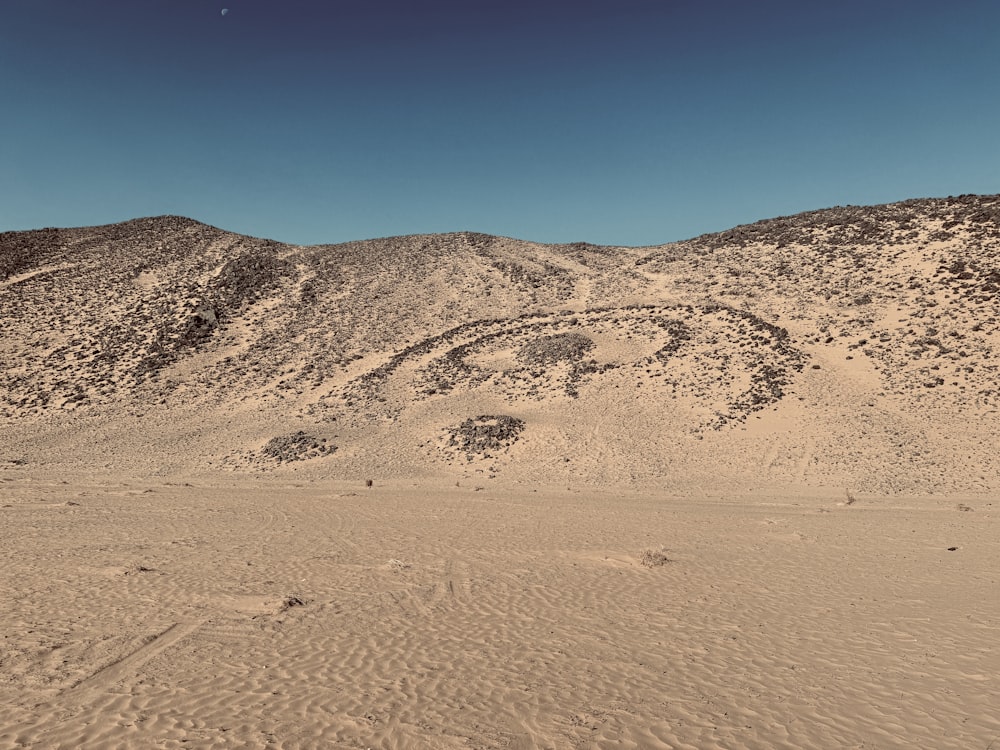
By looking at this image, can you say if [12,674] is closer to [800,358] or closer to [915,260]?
[800,358]

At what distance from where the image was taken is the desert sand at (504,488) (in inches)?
332

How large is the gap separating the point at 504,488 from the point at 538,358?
15.9m

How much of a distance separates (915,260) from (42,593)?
54257mm

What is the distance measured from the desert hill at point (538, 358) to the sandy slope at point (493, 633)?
38.7 ft

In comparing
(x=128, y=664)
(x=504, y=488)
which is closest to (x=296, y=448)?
(x=504, y=488)

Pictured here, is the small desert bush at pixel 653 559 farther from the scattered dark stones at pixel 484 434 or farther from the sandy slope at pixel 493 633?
the scattered dark stones at pixel 484 434

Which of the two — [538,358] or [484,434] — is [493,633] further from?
[538,358]

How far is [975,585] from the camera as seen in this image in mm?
13859

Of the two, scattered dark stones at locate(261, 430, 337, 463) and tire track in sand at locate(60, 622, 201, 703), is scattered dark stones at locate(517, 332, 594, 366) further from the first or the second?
tire track in sand at locate(60, 622, 201, 703)

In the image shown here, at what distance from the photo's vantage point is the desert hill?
32.2 m

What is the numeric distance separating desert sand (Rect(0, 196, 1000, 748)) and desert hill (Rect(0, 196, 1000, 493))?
0.26 metres

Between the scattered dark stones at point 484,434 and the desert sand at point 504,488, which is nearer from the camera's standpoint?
the desert sand at point 504,488

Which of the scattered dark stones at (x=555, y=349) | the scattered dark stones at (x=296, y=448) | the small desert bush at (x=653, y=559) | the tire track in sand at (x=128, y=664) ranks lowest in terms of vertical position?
the scattered dark stones at (x=296, y=448)

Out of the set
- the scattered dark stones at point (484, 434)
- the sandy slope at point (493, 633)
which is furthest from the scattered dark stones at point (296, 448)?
the sandy slope at point (493, 633)
